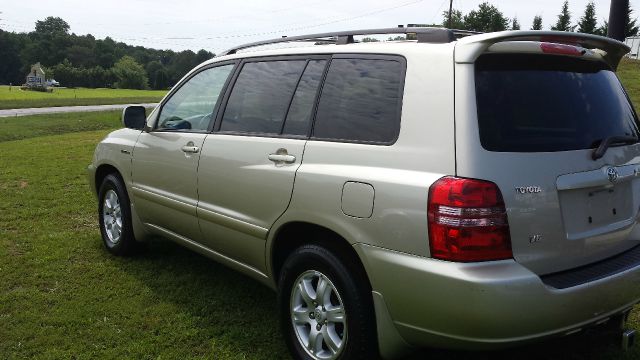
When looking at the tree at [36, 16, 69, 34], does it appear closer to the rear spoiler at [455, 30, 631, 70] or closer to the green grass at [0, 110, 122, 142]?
the green grass at [0, 110, 122, 142]

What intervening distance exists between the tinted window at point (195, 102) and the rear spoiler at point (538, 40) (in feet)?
6.41

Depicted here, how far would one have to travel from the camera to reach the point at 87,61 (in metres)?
98.3

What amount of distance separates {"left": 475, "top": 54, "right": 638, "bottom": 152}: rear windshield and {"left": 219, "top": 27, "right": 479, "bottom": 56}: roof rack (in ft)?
0.88

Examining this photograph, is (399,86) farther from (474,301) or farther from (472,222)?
(474,301)

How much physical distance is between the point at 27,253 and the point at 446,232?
440 cm

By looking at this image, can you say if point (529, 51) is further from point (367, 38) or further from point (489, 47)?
point (367, 38)

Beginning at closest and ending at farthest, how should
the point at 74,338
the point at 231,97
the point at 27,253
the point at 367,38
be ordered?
the point at 367,38
the point at 74,338
the point at 231,97
the point at 27,253

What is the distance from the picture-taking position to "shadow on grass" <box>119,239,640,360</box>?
10.4ft

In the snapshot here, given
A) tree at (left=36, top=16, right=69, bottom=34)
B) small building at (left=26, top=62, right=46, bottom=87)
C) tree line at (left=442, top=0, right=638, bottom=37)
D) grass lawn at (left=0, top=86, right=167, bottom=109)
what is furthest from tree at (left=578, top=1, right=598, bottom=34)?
tree at (left=36, top=16, right=69, bottom=34)

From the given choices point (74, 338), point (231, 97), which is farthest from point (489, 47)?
point (74, 338)

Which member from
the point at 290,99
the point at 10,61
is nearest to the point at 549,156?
the point at 290,99

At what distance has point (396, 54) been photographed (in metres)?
2.75

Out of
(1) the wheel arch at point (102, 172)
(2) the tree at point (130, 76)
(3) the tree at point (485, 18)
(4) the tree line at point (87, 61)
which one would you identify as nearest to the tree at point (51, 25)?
(4) the tree line at point (87, 61)

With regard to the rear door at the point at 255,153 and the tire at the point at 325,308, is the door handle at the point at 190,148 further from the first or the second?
the tire at the point at 325,308
